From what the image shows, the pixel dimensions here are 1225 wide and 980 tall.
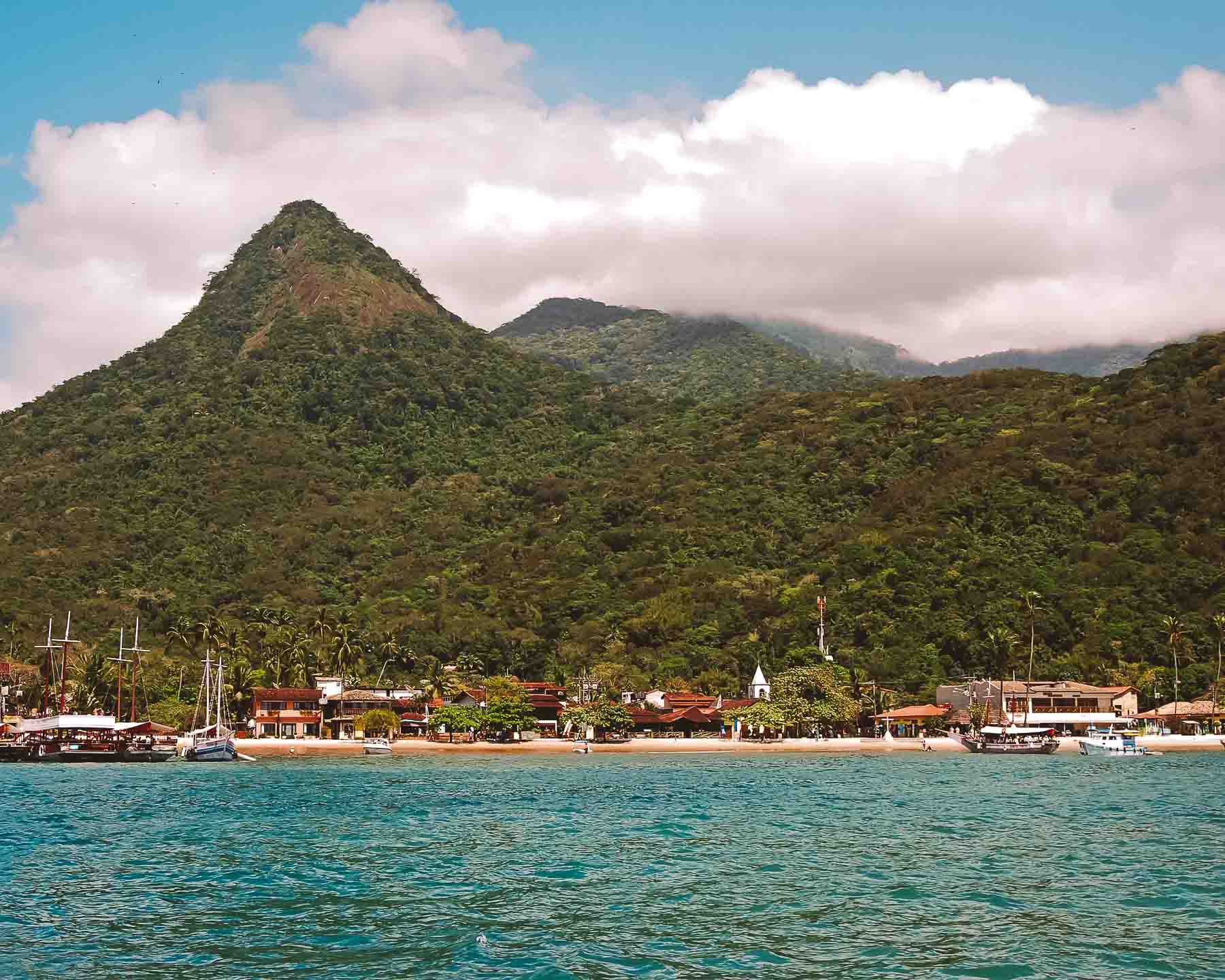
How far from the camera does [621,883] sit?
34.2 m

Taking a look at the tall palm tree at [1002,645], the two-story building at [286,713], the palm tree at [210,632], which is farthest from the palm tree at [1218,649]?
the palm tree at [210,632]

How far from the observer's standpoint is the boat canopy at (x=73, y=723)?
353ft

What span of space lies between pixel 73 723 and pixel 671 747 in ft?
166

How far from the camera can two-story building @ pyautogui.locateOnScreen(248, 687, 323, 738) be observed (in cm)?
13212

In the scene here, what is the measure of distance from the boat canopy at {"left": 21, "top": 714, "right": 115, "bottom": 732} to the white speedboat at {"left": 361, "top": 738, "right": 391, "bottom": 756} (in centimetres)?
2041

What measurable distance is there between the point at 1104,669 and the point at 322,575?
357 feet

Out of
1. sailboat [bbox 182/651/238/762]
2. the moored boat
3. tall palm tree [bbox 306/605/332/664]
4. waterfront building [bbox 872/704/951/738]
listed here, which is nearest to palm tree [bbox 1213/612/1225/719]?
the moored boat

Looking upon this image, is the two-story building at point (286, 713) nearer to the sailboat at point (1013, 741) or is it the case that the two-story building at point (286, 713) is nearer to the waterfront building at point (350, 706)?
the waterfront building at point (350, 706)

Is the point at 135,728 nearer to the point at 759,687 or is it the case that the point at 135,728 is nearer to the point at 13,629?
the point at 13,629

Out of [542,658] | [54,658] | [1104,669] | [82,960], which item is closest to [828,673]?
[1104,669]

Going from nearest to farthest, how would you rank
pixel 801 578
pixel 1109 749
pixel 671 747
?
1. pixel 1109 749
2. pixel 671 747
3. pixel 801 578

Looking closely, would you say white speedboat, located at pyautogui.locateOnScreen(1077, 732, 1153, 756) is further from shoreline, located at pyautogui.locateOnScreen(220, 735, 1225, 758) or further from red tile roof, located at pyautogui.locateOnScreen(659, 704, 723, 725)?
red tile roof, located at pyautogui.locateOnScreen(659, 704, 723, 725)

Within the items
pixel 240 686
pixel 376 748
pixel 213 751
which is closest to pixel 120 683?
pixel 240 686

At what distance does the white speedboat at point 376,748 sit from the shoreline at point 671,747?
75 centimetres
